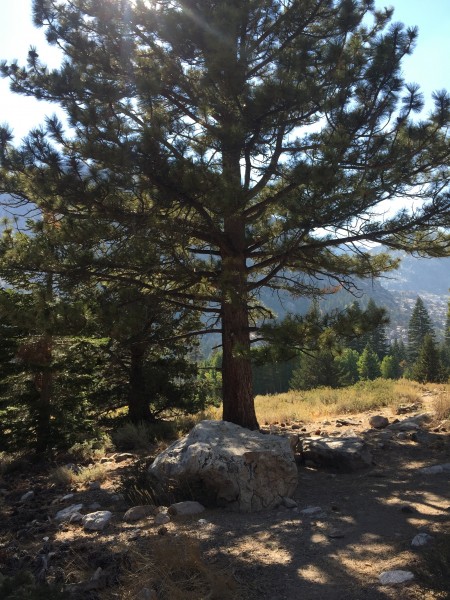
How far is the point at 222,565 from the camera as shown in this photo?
4102mm

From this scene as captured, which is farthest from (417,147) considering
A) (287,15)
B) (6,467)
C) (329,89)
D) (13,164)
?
(6,467)

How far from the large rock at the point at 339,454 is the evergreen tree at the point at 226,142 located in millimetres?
1473

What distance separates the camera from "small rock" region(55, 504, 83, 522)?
19.1 feet

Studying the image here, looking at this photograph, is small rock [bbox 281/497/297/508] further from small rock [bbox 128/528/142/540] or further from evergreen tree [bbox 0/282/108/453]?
evergreen tree [bbox 0/282/108/453]

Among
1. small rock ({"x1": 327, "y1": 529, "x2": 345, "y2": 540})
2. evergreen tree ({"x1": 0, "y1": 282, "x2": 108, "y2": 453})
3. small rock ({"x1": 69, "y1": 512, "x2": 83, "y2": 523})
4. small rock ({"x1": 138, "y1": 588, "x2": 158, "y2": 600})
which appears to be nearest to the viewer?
small rock ({"x1": 138, "y1": 588, "x2": 158, "y2": 600})

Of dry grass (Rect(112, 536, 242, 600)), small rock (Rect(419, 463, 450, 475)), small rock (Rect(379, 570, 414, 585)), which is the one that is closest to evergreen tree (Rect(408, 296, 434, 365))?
small rock (Rect(419, 463, 450, 475))

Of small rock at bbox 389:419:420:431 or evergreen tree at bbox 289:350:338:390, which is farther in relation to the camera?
evergreen tree at bbox 289:350:338:390

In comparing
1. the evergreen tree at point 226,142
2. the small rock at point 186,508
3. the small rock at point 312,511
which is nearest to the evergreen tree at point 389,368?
the evergreen tree at point 226,142

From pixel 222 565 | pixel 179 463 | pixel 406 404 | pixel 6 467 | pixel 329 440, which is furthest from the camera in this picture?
pixel 406 404

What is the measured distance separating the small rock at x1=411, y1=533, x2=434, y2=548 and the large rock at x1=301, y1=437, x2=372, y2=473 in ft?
10.2

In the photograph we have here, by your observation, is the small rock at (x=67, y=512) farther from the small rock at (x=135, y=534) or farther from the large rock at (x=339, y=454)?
the large rock at (x=339, y=454)

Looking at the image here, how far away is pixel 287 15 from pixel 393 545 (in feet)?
26.7

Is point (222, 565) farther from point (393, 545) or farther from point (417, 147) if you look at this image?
point (417, 147)

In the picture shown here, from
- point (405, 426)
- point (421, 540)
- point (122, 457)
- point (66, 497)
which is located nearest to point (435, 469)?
point (405, 426)
